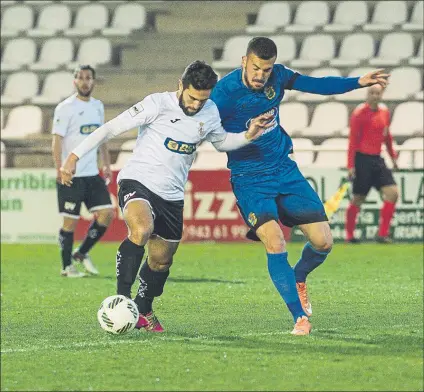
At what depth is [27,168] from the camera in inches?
711

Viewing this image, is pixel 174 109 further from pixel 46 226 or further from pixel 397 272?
pixel 46 226

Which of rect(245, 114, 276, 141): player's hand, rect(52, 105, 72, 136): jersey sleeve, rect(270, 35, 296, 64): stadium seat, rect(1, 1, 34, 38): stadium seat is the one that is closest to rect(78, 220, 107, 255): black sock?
rect(52, 105, 72, 136): jersey sleeve

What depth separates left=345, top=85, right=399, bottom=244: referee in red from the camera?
16188 millimetres

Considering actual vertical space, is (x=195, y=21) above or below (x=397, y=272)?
above

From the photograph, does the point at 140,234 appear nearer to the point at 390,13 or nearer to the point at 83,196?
the point at 83,196

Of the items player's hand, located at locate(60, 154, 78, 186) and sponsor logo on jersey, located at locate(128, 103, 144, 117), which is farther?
sponsor logo on jersey, located at locate(128, 103, 144, 117)

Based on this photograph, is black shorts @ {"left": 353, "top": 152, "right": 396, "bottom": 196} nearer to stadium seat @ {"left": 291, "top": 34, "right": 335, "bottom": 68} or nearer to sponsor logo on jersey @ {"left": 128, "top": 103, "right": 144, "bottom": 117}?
stadium seat @ {"left": 291, "top": 34, "right": 335, "bottom": 68}

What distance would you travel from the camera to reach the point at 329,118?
65.2 feet

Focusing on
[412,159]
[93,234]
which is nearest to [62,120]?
[93,234]

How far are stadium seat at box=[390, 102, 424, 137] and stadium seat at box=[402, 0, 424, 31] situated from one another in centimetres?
205

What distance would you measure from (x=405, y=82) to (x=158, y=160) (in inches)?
500

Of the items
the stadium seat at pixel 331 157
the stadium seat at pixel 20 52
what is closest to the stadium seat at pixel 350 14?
the stadium seat at pixel 331 157

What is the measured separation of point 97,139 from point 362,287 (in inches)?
170

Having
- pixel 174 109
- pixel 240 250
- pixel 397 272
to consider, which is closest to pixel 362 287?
pixel 397 272
